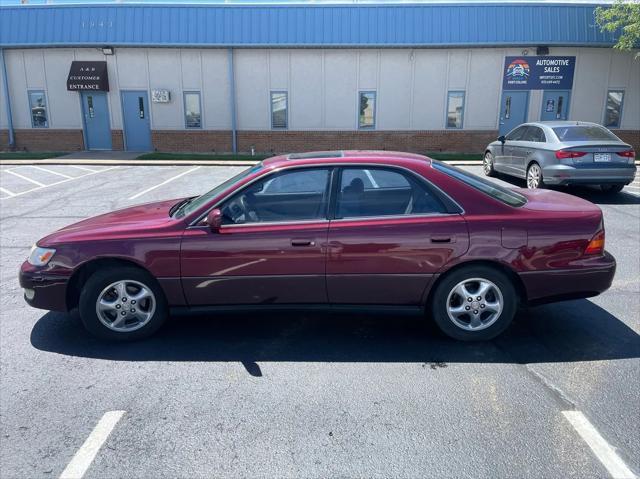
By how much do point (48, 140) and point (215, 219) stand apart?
61.8 ft

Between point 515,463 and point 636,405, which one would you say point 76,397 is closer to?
point 515,463

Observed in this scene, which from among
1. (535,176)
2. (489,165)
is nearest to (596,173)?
(535,176)

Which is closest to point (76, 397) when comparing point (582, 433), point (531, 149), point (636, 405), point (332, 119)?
point (582, 433)

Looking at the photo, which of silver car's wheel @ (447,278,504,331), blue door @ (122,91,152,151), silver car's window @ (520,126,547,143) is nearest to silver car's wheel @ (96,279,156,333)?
silver car's wheel @ (447,278,504,331)

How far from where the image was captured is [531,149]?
1074cm

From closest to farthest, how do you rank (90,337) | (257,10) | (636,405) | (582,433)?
(582,433) < (636,405) < (90,337) < (257,10)

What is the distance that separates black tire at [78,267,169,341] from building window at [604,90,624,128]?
19.6 m

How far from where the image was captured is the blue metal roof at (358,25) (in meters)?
17.8

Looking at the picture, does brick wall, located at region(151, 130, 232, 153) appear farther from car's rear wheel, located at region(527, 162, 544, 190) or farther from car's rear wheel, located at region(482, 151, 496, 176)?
car's rear wheel, located at region(527, 162, 544, 190)

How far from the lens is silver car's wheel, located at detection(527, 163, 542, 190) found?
1036cm

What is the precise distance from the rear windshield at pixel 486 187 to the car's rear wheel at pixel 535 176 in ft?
21.0

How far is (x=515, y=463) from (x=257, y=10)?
1807cm

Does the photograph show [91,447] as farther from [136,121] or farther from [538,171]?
[136,121]

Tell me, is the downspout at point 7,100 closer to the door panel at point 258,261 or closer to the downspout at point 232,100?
the downspout at point 232,100
